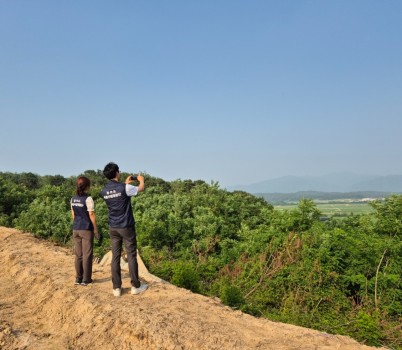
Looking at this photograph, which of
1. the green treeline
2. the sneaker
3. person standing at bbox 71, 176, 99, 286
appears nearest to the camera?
the sneaker

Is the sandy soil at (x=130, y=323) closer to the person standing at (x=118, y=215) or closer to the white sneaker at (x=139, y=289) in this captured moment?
the white sneaker at (x=139, y=289)

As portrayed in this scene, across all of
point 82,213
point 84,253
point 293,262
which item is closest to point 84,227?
point 82,213

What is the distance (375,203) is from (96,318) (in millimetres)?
10224

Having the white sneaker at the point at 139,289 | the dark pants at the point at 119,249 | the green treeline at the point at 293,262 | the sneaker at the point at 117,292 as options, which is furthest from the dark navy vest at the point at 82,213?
the green treeline at the point at 293,262

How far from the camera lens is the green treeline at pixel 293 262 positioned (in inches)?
268

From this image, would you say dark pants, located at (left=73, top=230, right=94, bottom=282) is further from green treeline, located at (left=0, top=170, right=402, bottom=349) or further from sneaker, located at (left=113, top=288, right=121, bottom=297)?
green treeline, located at (left=0, top=170, right=402, bottom=349)

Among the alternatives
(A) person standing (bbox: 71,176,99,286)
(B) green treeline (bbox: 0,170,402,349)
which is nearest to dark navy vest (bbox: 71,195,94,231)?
(A) person standing (bbox: 71,176,99,286)

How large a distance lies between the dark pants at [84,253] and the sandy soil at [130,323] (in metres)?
0.26

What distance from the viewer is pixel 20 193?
1908 centimetres

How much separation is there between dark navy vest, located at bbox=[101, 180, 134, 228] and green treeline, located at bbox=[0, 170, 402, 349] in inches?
94.2

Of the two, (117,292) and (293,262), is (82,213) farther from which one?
Answer: (293,262)

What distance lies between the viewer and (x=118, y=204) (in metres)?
5.79

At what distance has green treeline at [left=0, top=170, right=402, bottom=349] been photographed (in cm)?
681

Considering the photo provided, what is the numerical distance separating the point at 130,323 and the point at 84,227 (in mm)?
2469
